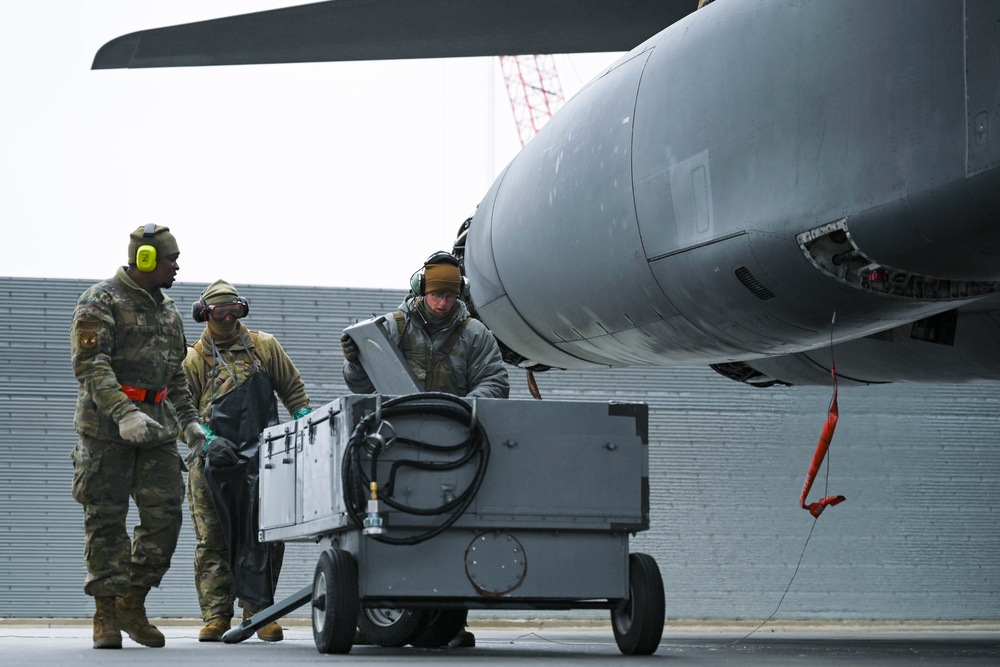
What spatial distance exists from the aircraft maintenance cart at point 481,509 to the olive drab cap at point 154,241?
1428 millimetres

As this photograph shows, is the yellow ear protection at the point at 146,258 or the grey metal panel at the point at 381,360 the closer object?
the grey metal panel at the point at 381,360

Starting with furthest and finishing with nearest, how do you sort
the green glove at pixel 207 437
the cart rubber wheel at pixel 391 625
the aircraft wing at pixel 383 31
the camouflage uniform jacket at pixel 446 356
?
the aircraft wing at pixel 383 31, the green glove at pixel 207 437, the cart rubber wheel at pixel 391 625, the camouflage uniform jacket at pixel 446 356

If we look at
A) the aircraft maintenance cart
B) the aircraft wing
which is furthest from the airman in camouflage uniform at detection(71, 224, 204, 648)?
the aircraft wing

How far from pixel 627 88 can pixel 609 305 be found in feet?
3.03

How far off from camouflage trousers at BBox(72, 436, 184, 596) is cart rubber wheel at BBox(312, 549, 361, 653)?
1275 millimetres

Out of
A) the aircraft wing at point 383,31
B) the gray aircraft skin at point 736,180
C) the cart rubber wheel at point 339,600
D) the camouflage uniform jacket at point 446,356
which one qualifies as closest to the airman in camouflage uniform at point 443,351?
the camouflage uniform jacket at point 446,356

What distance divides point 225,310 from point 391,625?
6.21 feet

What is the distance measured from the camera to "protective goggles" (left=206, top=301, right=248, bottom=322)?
674cm

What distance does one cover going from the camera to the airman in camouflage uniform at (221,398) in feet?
21.8

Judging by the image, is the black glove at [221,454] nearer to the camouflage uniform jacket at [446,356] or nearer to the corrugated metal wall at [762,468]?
the camouflage uniform jacket at [446,356]

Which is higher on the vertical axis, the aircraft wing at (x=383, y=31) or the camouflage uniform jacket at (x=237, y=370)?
the aircraft wing at (x=383, y=31)

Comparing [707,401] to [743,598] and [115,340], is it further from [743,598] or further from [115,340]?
[115,340]

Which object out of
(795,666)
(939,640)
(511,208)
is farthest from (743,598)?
(795,666)

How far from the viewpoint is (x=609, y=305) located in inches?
223
